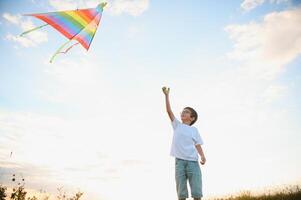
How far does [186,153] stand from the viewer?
5.23 metres

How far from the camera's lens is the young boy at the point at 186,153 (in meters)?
5.03

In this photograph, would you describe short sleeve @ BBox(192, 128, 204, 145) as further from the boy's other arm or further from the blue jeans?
the blue jeans

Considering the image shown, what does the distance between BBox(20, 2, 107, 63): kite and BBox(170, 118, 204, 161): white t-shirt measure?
8.26ft

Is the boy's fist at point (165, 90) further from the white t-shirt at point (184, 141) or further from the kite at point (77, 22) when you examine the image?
the kite at point (77, 22)

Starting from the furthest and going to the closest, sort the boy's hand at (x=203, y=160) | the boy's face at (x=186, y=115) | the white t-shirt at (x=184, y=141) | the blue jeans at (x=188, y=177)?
the boy's face at (x=186, y=115) < the boy's hand at (x=203, y=160) < the white t-shirt at (x=184, y=141) < the blue jeans at (x=188, y=177)

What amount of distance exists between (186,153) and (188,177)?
412 mm

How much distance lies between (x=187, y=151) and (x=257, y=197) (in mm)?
2674

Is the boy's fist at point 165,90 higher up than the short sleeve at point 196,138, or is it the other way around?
the boy's fist at point 165,90

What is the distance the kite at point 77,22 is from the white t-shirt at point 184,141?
2517 mm

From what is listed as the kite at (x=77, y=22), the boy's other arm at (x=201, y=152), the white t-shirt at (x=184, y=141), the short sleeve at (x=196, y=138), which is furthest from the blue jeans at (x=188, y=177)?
the kite at (x=77, y=22)

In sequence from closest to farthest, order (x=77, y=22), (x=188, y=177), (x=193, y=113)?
1. (x=188, y=177)
2. (x=193, y=113)
3. (x=77, y=22)

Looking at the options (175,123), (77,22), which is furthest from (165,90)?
(77,22)

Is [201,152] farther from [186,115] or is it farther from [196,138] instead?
[186,115]

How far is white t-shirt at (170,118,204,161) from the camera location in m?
5.25
